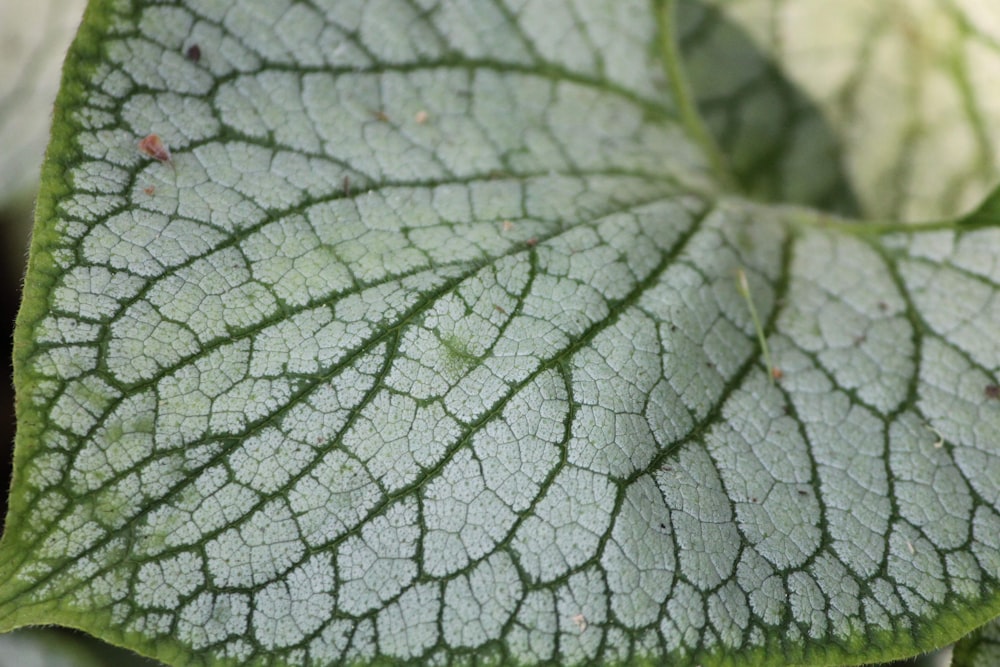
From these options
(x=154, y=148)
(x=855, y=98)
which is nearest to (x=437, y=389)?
(x=154, y=148)

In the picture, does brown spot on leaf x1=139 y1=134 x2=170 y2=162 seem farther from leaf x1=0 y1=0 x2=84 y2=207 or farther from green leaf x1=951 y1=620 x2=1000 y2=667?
green leaf x1=951 y1=620 x2=1000 y2=667

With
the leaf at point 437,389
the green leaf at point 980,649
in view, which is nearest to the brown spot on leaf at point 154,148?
the leaf at point 437,389

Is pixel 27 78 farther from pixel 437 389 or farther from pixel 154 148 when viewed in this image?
pixel 437 389

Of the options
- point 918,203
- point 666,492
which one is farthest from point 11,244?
point 918,203

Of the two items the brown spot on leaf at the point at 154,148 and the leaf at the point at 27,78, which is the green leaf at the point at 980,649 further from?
the leaf at the point at 27,78

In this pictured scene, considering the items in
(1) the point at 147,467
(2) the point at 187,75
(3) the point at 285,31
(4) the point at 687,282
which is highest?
(3) the point at 285,31

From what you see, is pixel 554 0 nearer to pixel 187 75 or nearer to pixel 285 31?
pixel 285 31

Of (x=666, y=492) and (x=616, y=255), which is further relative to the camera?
(x=616, y=255)
